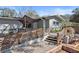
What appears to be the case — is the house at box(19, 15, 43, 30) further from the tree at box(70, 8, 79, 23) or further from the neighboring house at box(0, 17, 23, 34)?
the tree at box(70, 8, 79, 23)

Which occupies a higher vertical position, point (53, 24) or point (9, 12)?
point (9, 12)

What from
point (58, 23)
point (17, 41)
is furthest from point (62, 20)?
point (17, 41)

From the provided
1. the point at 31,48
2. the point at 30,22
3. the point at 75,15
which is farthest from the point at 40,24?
the point at 75,15

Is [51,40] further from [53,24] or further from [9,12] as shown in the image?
[9,12]

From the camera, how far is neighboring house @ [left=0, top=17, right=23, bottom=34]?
7.37ft

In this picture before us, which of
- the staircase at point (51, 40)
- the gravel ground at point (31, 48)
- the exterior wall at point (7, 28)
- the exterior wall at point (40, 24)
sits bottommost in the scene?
the gravel ground at point (31, 48)

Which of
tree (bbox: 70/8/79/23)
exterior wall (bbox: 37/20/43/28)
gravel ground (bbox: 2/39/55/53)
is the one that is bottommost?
gravel ground (bbox: 2/39/55/53)

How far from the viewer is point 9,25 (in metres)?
2.25

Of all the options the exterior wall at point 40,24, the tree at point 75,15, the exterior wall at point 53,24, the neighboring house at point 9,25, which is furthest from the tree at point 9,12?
the tree at point 75,15

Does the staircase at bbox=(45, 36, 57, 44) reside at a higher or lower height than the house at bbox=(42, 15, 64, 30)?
lower

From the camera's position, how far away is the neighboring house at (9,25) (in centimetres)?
225

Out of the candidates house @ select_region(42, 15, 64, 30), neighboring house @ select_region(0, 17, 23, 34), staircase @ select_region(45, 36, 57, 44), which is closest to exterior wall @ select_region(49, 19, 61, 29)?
house @ select_region(42, 15, 64, 30)

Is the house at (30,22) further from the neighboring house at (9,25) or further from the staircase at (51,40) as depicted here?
the staircase at (51,40)

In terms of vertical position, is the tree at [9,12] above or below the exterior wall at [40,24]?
above
